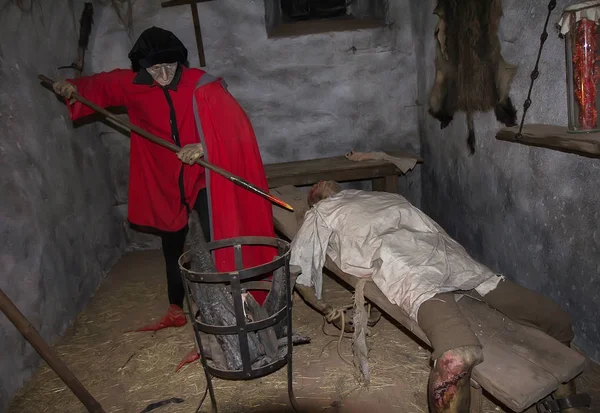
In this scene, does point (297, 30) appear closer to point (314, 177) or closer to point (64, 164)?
point (314, 177)

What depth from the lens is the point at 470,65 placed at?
4.25 m

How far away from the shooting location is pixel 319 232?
3.61 m

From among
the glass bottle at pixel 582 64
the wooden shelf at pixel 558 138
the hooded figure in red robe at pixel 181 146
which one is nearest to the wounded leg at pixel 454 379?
the wooden shelf at pixel 558 138

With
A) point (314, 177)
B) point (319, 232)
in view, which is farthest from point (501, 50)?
point (314, 177)

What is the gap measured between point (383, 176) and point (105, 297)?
3.13m

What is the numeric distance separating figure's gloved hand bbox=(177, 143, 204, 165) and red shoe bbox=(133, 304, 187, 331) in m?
1.42

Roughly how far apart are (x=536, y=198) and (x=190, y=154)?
7.98 ft

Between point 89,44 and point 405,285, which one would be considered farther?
point 89,44

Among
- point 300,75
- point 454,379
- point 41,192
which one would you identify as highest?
point 300,75

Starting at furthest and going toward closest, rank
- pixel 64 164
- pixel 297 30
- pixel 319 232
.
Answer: pixel 297 30
pixel 64 164
pixel 319 232

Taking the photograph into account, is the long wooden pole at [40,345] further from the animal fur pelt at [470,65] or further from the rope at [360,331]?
the animal fur pelt at [470,65]

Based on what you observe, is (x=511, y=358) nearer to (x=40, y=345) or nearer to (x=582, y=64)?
(x=582, y=64)

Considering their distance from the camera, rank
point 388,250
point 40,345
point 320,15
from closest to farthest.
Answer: point 40,345 → point 388,250 → point 320,15

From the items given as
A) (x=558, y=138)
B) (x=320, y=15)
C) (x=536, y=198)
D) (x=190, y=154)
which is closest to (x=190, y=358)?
(x=190, y=154)
